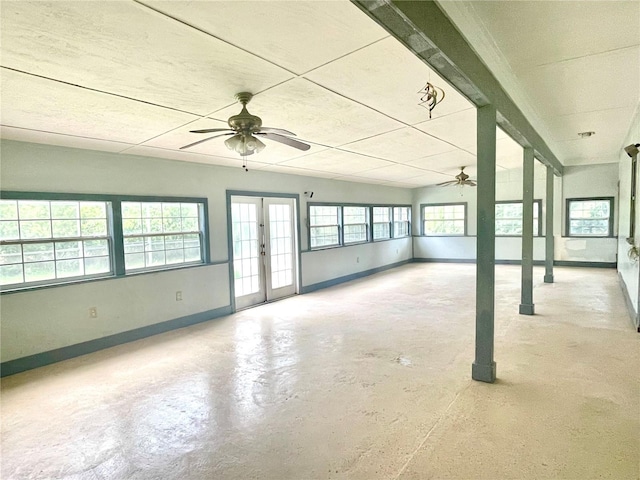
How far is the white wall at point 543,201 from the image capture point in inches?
343

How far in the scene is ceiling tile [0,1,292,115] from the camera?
67.3 inches

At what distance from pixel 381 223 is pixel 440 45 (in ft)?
26.7

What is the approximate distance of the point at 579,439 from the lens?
2.30m

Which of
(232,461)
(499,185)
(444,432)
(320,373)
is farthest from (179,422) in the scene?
(499,185)

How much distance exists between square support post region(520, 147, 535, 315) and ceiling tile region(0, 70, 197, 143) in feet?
13.9

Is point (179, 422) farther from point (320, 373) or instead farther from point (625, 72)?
point (625, 72)

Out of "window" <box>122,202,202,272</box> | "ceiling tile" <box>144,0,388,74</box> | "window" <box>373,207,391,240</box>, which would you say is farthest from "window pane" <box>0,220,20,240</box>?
"window" <box>373,207,391,240</box>

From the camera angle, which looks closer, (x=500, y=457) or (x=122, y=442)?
(x=500, y=457)

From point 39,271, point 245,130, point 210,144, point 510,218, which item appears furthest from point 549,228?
point 39,271

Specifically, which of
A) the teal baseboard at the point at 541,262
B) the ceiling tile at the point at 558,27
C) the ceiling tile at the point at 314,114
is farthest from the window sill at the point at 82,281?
the teal baseboard at the point at 541,262

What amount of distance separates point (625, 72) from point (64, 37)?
4.24 m

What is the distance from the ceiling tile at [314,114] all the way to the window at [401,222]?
6591mm

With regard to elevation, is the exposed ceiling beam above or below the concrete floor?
above

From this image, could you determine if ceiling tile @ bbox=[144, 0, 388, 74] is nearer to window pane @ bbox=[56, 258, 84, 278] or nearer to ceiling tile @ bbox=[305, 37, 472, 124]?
ceiling tile @ bbox=[305, 37, 472, 124]
